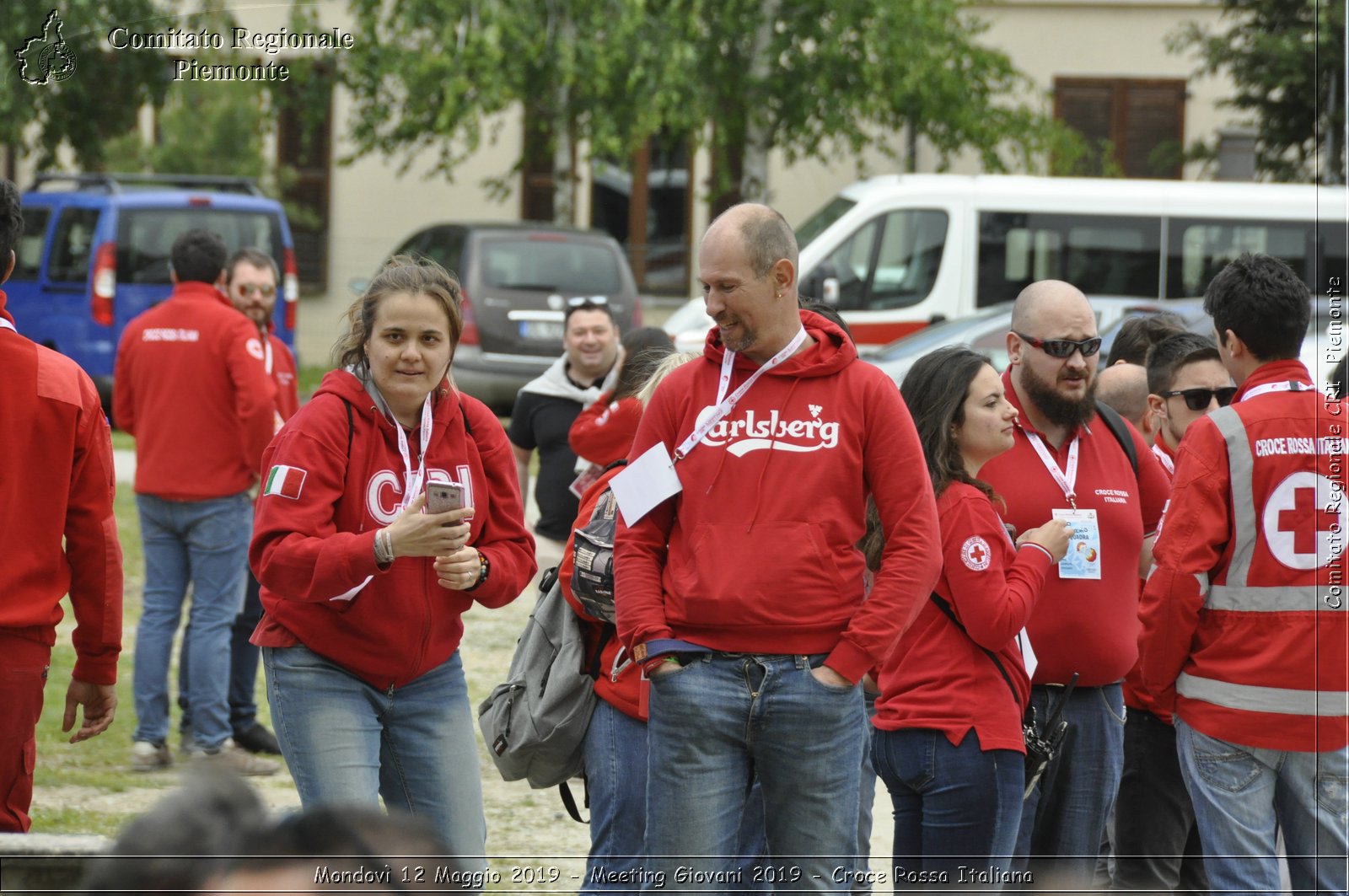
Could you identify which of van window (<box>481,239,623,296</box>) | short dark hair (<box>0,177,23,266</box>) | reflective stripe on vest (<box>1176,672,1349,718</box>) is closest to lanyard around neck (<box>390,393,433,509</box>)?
short dark hair (<box>0,177,23,266</box>)

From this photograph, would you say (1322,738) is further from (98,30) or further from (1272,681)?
(98,30)

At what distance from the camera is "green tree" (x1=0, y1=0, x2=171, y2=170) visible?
66.7 ft

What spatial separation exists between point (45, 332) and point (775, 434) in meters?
15.1

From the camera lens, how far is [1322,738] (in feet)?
12.9

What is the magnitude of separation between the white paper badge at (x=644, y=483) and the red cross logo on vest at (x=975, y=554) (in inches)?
30.3

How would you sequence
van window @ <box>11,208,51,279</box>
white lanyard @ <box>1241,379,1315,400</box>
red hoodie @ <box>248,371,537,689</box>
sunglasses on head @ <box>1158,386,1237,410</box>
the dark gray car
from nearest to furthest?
red hoodie @ <box>248,371,537,689</box> < white lanyard @ <box>1241,379,1315,400</box> < sunglasses on head @ <box>1158,386,1237,410</box> < the dark gray car < van window @ <box>11,208,51,279</box>

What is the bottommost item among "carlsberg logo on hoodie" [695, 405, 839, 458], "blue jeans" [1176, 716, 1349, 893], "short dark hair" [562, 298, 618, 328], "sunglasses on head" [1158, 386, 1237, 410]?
"blue jeans" [1176, 716, 1349, 893]

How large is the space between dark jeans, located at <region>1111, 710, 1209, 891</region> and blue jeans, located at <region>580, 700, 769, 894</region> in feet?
4.27

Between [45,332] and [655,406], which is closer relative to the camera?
[655,406]

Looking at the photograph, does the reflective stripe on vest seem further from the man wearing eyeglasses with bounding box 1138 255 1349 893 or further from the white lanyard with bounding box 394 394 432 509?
the white lanyard with bounding box 394 394 432 509

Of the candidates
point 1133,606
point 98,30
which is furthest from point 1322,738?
point 98,30

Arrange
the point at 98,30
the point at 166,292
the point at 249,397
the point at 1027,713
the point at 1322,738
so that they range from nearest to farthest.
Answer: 1. the point at 1322,738
2. the point at 1027,713
3. the point at 249,397
4. the point at 166,292
5. the point at 98,30

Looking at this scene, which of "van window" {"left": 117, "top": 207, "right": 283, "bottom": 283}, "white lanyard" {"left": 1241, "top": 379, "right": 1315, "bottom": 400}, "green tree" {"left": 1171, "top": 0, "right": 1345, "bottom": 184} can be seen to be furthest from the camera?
"green tree" {"left": 1171, "top": 0, "right": 1345, "bottom": 184}

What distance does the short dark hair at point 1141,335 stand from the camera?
5941 mm
